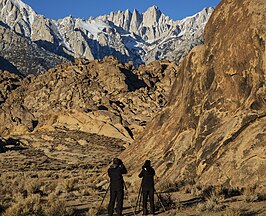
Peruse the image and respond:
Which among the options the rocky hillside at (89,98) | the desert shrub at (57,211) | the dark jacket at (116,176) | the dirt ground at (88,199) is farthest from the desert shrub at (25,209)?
the rocky hillside at (89,98)

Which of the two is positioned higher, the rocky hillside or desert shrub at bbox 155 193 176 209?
the rocky hillside

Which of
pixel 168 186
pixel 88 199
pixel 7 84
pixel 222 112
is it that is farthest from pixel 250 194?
pixel 7 84

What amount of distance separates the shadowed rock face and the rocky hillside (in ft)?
132

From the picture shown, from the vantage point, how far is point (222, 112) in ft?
59.8

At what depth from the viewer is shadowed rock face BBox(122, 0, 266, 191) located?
15672mm

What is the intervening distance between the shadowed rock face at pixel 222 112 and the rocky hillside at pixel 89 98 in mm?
40176

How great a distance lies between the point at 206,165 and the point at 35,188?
932 centimetres

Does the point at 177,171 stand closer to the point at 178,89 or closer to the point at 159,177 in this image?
the point at 159,177

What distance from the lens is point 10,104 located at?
281 ft

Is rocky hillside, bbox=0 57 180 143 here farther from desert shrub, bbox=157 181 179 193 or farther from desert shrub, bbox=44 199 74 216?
desert shrub, bbox=44 199 74 216

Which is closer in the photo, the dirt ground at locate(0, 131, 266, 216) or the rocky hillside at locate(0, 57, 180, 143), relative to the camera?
the dirt ground at locate(0, 131, 266, 216)

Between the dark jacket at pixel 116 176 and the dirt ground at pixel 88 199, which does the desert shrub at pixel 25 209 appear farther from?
the dark jacket at pixel 116 176

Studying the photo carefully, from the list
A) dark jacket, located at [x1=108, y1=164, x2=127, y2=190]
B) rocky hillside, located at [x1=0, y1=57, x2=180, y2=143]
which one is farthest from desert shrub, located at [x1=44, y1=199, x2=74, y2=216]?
rocky hillside, located at [x1=0, y1=57, x2=180, y2=143]

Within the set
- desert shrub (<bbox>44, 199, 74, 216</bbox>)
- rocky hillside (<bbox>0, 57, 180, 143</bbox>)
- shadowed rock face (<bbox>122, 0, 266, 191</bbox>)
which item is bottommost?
desert shrub (<bbox>44, 199, 74, 216</bbox>)
